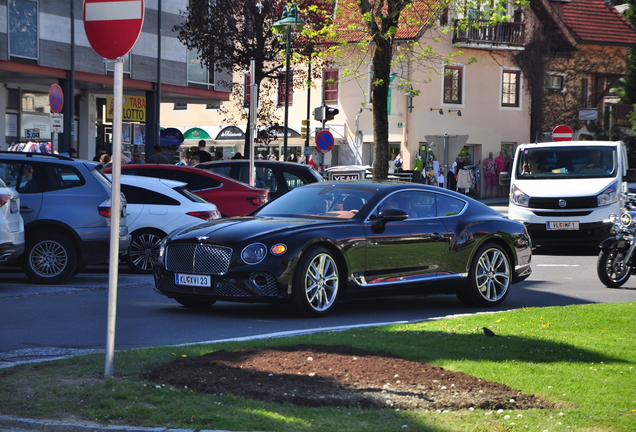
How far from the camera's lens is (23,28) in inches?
1227

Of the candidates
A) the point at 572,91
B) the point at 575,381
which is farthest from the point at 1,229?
the point at 572,91

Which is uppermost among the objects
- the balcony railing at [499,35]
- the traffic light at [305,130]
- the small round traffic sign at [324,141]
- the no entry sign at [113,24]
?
the balcony railing at [499,35]

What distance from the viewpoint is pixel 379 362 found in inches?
272

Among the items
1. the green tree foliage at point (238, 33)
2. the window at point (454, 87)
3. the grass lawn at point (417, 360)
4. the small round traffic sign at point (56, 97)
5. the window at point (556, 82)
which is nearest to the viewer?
the grass lawn at point (417, 360)

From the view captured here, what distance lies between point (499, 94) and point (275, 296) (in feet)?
136

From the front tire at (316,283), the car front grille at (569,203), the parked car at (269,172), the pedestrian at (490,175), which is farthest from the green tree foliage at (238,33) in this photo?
the front tire at (316,283)

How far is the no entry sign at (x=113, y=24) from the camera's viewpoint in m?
6.42

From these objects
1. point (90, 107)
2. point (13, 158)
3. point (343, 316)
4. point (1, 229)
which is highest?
point (90, 107)

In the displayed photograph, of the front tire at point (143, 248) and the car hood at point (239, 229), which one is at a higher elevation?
the car hood at point (239, 229)

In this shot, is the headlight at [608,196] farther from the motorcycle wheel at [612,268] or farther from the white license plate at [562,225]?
the motorcycle wheel at [612,268]

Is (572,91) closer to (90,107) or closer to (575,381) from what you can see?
(90,107)

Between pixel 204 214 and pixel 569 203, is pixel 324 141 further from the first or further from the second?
pixel 204 214

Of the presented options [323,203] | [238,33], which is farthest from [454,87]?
[323,203]

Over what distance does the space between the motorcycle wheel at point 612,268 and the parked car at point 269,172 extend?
638 cm
